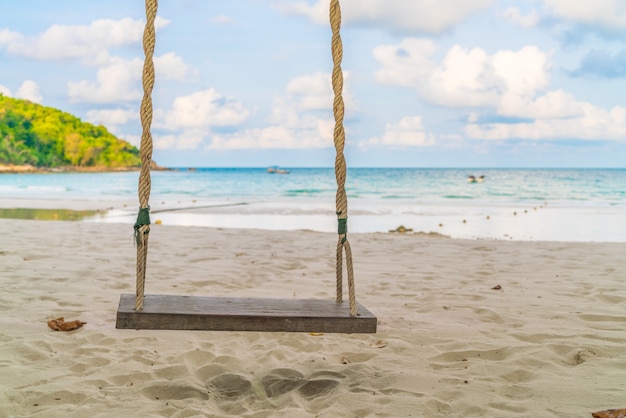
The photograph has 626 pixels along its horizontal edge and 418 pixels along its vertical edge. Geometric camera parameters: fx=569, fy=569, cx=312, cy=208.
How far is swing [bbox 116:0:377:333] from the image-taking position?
2.50m

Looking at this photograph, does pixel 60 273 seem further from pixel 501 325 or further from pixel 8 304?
pixel 501 325

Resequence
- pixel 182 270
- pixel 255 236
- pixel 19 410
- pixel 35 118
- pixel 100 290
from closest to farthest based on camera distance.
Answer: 1. pixel 19 410
2. pixel 100 290
3. pixel 182 270
4. pixel 255 236
5. pixel 35 118

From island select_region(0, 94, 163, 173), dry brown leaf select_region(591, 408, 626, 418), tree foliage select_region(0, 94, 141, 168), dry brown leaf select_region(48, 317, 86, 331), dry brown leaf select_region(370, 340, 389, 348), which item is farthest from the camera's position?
tree foliage select_region(0, 94, 141, 168)

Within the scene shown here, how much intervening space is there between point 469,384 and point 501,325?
1.21 meters

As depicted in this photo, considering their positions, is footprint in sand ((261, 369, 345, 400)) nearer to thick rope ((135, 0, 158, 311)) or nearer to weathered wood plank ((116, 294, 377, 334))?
weathered wood plank ((116, 294, 377, 334))

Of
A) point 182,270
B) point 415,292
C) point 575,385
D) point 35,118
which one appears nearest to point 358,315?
point 575,385

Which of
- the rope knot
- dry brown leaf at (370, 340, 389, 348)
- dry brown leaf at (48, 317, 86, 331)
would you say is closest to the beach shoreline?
dry brown leaf at (370, 340, 389, 348)

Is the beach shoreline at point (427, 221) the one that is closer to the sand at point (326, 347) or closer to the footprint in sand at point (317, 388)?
the sand at point (326, 347)

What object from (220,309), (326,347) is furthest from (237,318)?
(326,347)

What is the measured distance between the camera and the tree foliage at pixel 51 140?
71062 mm

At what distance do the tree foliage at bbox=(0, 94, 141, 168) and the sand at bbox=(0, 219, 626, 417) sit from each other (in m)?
73.2

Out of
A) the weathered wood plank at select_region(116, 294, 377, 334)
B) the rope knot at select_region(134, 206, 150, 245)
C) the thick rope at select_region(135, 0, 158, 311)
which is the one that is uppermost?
the thick rope at select_region(135, 0, 158, 311)

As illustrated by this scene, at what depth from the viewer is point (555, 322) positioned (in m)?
3.84

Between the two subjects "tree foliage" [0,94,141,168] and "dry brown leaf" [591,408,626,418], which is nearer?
"dry brown leaf" [591,408,626,418]
